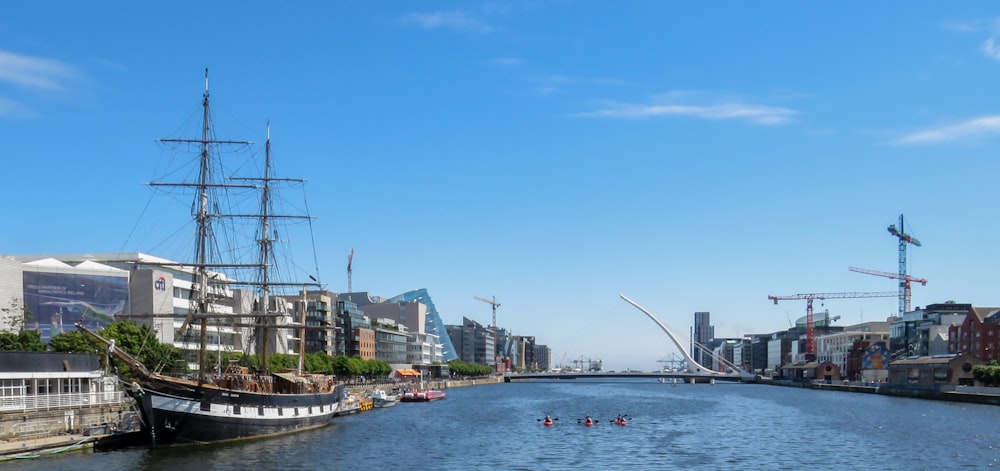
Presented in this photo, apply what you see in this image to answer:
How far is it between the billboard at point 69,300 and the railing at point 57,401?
44127 mm

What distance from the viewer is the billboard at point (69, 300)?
11238 cm

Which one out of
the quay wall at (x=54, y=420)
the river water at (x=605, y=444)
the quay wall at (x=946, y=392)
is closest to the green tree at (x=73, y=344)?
the quay wall at (x=54, y=420)

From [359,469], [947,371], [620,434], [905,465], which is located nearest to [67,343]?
[359,469]

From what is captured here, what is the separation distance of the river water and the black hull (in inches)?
48.4

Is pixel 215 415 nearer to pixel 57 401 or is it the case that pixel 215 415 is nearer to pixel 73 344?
pixel 57 401

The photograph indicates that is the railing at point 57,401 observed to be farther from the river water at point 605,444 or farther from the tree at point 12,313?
the tree at point 12,313

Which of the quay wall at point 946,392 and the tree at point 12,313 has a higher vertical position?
the tree at point 12,313

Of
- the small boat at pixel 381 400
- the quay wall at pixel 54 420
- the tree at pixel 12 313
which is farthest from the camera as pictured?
the small boat at pixel 381 400

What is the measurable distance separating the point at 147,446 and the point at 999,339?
498 ft

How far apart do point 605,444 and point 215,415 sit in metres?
28.9

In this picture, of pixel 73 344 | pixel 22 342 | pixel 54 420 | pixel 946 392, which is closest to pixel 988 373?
pixel 946 392

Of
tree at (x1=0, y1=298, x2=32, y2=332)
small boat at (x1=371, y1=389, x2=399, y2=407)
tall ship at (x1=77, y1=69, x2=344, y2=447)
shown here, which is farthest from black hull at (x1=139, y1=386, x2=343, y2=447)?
small boat at (x1=371, y1=389, x2=399, y2=407)

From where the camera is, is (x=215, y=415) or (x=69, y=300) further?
(x=69, y=300)

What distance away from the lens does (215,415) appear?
222 feet
